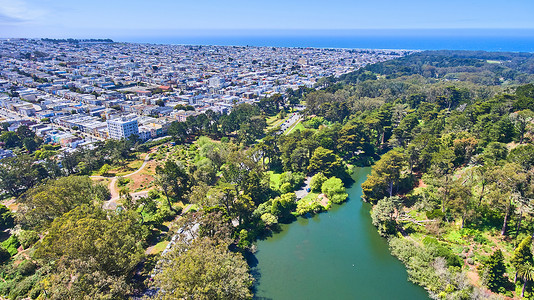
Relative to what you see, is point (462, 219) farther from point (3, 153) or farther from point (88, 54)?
point (88, 54)

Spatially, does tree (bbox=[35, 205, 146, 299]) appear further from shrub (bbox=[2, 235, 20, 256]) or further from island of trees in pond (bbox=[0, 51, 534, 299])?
shrub (bbox=[2, 235, 20, 256])

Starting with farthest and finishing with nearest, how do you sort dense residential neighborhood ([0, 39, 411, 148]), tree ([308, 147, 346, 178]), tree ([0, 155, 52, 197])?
1. dense residential neighborhood ([0, 39, 411, 148])
2. tree ([308, 147, 346, 178])
3. tree ([0, 155, 52, 197])

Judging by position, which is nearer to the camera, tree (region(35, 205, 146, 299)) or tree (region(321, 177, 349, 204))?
tree (region(35, 205, 146, 299))

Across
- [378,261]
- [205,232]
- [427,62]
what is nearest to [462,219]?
[378,261]

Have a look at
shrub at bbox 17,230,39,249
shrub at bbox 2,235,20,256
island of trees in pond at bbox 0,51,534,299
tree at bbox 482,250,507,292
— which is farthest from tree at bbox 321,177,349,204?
shrub at bbox 2,235,20,256

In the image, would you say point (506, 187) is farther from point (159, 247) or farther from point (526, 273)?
point (159, 247)

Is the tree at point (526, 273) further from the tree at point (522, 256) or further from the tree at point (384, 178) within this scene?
the tree at point (384, 178)

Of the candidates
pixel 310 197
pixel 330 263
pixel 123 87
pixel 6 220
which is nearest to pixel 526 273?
pixel 330 263
